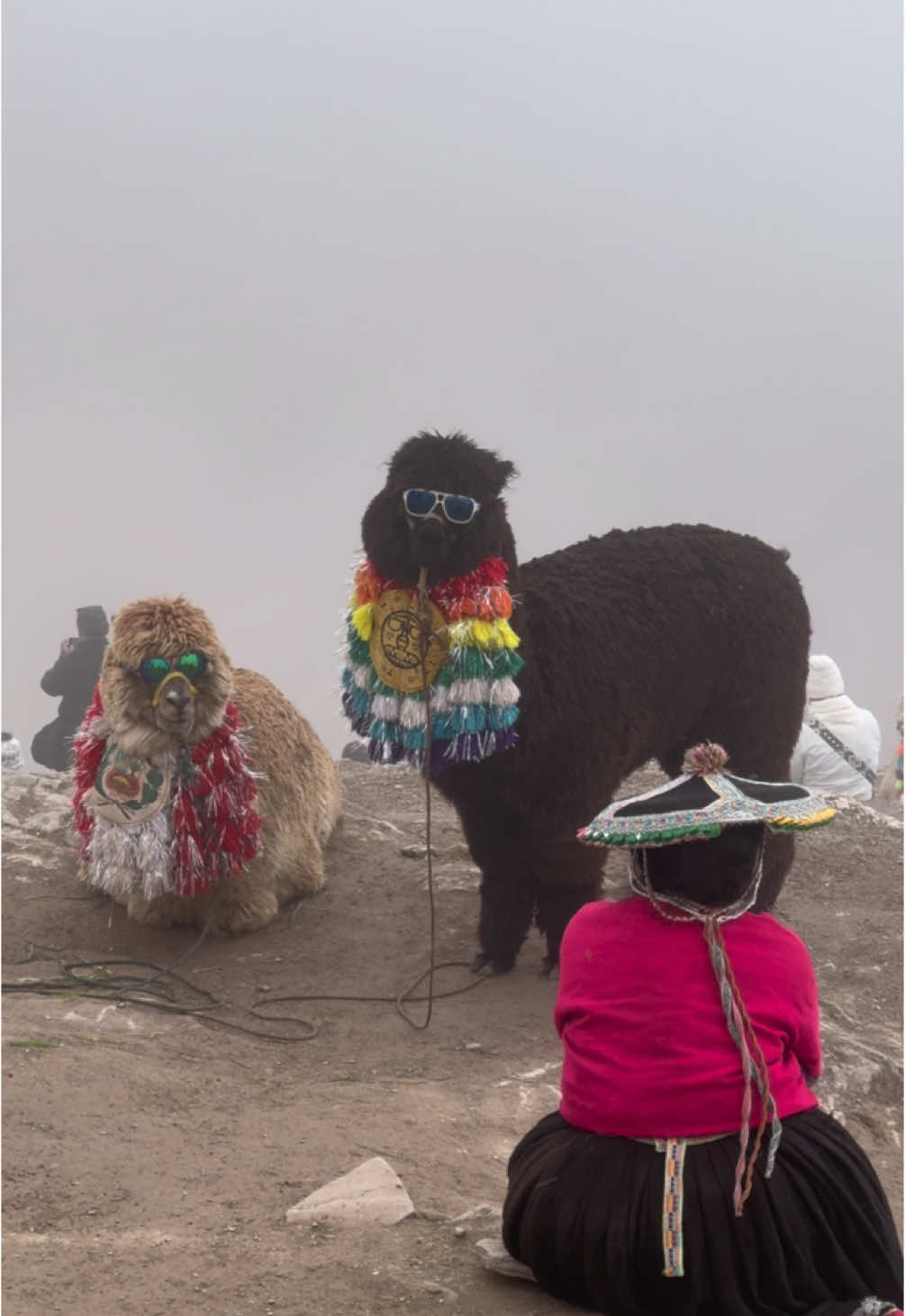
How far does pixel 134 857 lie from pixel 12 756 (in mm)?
3808

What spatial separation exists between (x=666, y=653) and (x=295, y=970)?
219cm

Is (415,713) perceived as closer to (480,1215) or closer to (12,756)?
(480,1215)

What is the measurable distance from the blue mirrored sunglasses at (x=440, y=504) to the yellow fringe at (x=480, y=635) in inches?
15.6

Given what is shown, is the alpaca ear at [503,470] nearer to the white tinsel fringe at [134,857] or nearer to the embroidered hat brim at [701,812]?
A: the white tinsel fringe at [134,857]

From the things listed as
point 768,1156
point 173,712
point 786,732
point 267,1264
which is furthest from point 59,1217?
point 786,732

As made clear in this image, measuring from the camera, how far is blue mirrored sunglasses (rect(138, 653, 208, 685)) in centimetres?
555

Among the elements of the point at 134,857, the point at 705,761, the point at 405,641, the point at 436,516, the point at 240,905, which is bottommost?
the point at 240,905

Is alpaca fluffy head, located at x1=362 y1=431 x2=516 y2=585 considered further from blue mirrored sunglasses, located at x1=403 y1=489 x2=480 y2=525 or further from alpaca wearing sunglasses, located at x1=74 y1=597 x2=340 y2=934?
alpaca wearing sunglasses, located at x1=74 y1=597 x2=340 y2=934

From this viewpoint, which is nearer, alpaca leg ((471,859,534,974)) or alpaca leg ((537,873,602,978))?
alpaca leg ((537,873,602,978))

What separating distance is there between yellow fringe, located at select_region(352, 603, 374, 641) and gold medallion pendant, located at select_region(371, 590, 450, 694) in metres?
0.02

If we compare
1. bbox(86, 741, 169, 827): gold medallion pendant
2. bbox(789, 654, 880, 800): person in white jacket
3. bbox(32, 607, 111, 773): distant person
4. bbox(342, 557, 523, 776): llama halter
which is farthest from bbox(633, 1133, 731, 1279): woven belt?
bbox(32, 607, 111, 773): distant person

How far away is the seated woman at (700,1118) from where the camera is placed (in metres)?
2.60

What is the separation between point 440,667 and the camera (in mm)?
5125

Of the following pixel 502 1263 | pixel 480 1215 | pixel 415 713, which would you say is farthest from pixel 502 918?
pixel 502 1263
